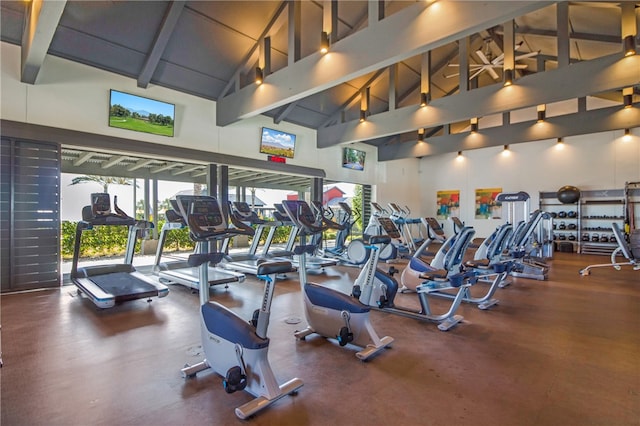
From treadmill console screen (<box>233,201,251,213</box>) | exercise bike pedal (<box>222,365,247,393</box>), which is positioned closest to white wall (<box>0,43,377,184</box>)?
treadmill console screen (<box>233,201,251,213</box>)

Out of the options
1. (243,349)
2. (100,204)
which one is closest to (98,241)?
(100,204)

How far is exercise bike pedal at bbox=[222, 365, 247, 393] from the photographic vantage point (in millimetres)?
1989

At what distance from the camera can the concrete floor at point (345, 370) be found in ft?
6.55

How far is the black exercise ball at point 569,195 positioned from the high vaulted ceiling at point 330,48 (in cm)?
224

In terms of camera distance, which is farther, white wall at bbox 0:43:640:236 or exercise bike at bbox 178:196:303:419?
white wall at bbox 0:43:640:236

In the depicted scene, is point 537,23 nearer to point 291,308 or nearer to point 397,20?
point 397,20

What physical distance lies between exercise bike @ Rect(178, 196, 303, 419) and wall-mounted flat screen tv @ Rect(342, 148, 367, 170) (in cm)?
861

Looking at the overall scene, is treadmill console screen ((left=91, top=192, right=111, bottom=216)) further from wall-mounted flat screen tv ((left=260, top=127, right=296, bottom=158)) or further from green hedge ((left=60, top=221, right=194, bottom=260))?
wall-mounted flat screen tv ((left=260, top=127, right=296, bottom=158))

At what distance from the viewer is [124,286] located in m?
4.57

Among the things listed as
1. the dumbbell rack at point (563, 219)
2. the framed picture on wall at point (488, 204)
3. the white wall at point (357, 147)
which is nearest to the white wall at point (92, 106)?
the white wall at point (357, 147)

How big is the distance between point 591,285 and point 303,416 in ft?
19.9

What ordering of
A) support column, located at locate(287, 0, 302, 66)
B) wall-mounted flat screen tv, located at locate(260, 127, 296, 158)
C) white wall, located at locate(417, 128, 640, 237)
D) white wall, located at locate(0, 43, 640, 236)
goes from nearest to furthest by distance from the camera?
Answer: white wall, located at locate(0, 43, 640, 236) < support column, located at locate(287, 0, 302, 66) < wall-mounted flat screen tv, located at locate(260, 127, 296, 158) < white wall, located at locate(417, 128, 640, 237)

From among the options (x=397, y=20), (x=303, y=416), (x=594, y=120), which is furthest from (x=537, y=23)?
(x=303, y=416)

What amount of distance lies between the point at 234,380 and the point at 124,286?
340 cm
